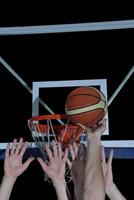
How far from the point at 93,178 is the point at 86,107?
83 cm

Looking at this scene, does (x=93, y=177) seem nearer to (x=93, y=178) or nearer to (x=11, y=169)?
(x=93, y=178)

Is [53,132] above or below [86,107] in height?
below

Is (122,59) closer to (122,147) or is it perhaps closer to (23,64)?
(23,64)

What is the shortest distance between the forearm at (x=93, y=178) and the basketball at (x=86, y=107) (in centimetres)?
73

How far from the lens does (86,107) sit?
275cm

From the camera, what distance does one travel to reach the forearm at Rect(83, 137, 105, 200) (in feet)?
6.46

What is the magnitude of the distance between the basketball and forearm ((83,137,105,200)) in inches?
28.6

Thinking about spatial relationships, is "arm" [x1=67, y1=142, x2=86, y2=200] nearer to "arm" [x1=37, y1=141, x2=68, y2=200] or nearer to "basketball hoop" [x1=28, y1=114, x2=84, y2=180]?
"arm" [x1=37, y1=141, x2=68, y2=200]

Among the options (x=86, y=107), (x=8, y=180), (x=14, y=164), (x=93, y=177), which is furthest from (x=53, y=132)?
(x=93, y=177)

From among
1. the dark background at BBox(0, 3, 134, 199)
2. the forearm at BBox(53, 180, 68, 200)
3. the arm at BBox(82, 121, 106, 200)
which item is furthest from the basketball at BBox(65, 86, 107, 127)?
the dark background at BBox(0, 3, 134, 199)

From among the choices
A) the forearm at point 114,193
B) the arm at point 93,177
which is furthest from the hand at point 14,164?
the arm at point 93,177

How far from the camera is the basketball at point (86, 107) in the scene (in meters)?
2.75

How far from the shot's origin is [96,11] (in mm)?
4270

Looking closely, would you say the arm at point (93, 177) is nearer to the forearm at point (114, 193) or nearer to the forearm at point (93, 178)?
the forearm at point (93, 178)
